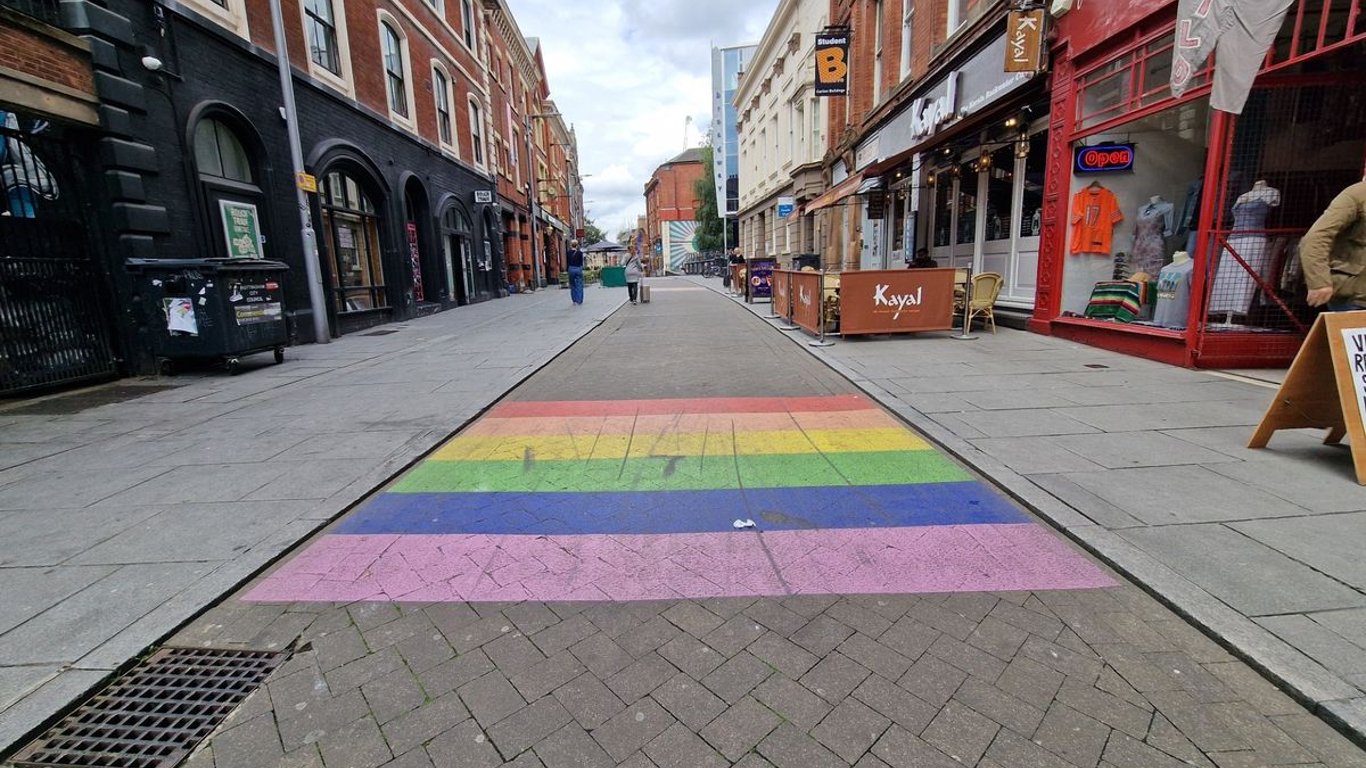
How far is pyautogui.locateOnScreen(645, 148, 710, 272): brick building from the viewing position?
90.4 meters

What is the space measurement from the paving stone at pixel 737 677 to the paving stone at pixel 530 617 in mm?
786

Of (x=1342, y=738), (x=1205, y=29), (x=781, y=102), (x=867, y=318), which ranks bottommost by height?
(x=1342, y=738)

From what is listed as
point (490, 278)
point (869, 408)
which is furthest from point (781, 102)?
point (869, 408)

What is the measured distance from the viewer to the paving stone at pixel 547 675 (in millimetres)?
2326

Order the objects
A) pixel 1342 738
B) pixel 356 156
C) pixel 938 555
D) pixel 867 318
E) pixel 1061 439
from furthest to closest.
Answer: pixel 356 156 → pixel 867 318 → pixel 1061 439 → pixel 938 555 → pixel 1342 738

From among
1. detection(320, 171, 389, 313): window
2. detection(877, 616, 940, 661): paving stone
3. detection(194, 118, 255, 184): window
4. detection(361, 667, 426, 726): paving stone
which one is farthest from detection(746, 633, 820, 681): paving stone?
detection(320, 171, 389, 313): window

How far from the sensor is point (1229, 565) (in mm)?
2965

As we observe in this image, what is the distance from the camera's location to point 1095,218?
9141 mm

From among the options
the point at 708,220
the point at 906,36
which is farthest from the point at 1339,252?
the point at 708,220

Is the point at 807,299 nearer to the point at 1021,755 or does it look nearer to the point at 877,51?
the point at 1021,755

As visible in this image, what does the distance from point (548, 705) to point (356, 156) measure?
49.0ft

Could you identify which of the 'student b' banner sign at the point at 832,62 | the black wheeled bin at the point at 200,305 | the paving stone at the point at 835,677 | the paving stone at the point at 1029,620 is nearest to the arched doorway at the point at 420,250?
the black wheeled bin at the point at 200,305

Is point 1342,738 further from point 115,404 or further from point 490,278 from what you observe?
point 490,278

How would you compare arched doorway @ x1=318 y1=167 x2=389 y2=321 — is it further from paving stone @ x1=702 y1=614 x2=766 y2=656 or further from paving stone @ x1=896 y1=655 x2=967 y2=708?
paving stone @ x1=896 y1=655 x2=967 y2=708
